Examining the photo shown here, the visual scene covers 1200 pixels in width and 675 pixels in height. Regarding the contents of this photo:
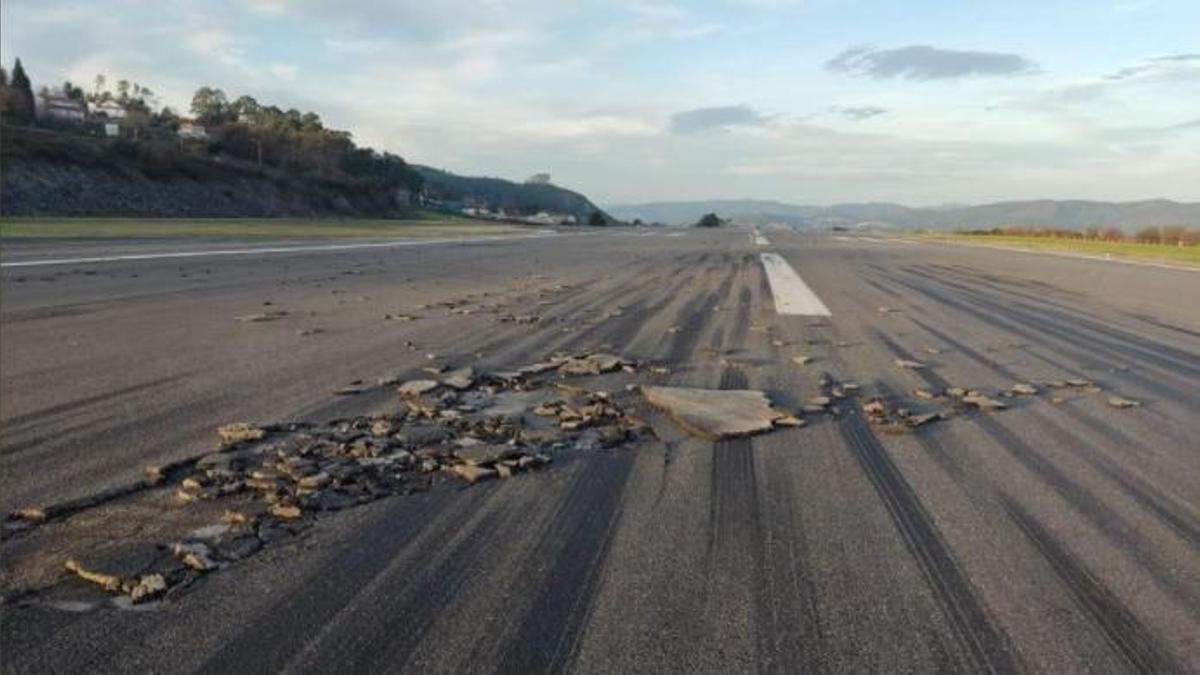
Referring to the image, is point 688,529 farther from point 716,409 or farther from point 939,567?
point 716,409

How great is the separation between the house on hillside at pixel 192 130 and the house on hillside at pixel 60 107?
8850 millimetres

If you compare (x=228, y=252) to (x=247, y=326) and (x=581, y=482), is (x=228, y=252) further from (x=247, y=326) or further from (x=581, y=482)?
(x=581, y=482)

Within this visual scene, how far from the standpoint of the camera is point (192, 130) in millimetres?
93375

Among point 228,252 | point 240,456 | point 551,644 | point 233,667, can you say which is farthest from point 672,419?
point 228,252

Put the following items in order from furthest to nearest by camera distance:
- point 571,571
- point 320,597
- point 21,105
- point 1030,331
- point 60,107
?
1. point 60,107
2. point 21,105
3. point 1030,331
4. point 571,571
5. point 320,597

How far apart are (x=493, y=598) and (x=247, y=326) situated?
21.6 feet

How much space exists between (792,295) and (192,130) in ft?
310

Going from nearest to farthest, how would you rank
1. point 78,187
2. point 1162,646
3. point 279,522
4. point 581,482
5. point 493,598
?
point 1162,646, point 493,598, point 279,522, point 581,482, point 78,187

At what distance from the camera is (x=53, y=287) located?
37.8 feet

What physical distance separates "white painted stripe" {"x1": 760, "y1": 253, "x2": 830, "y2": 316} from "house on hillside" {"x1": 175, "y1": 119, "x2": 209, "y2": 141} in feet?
261

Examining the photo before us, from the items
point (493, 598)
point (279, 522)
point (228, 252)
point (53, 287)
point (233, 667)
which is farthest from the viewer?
point (228, 252)

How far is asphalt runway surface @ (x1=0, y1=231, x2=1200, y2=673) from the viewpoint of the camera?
94.3 inches

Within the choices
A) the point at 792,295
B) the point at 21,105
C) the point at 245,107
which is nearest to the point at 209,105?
the point at 245,107

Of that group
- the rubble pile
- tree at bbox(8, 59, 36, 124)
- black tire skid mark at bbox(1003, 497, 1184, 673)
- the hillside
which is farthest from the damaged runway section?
tree at bbox(8, 59, 36, 124)
